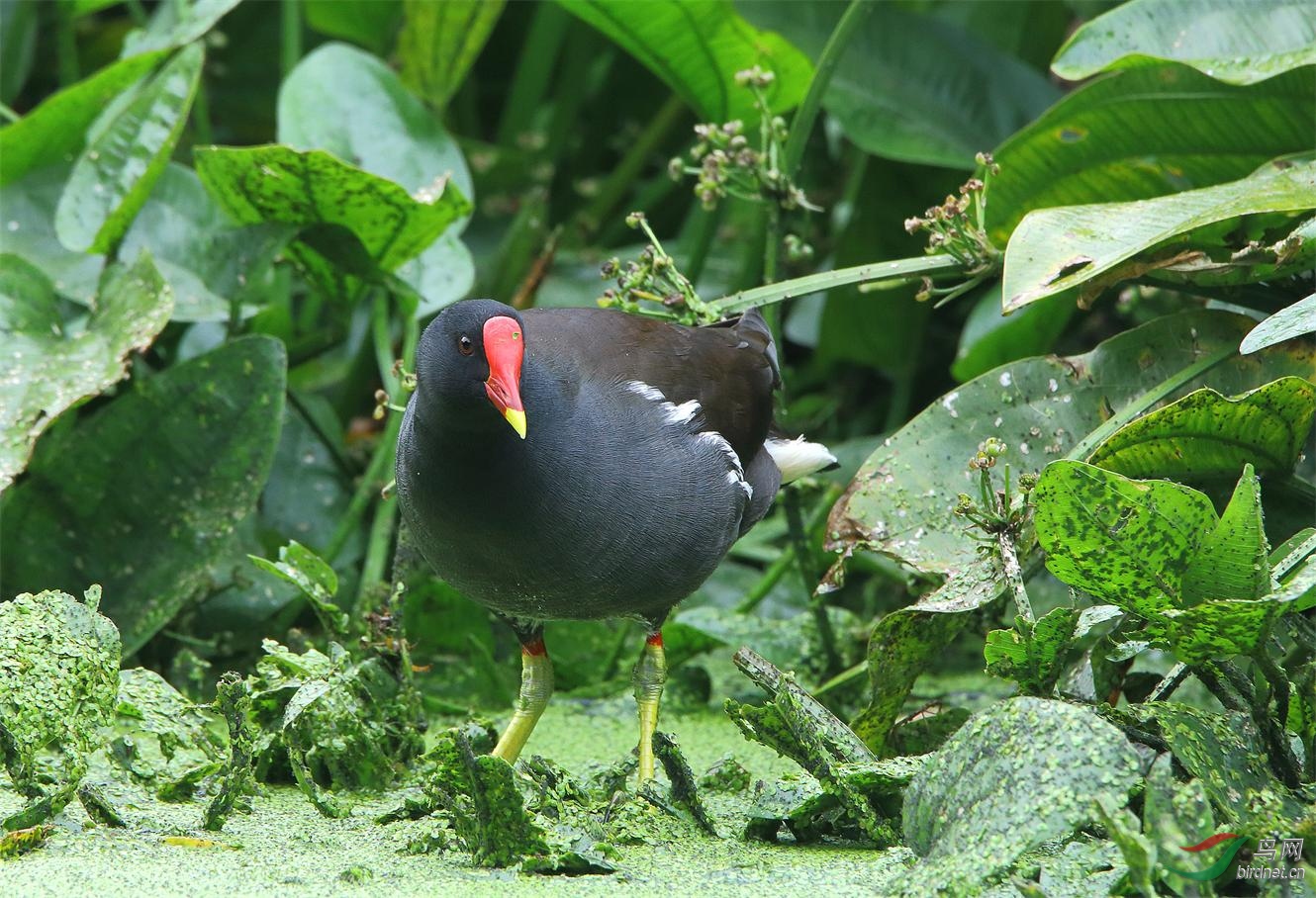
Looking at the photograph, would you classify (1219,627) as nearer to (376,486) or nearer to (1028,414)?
(1028,414)

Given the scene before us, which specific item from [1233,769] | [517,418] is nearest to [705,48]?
[517,418]

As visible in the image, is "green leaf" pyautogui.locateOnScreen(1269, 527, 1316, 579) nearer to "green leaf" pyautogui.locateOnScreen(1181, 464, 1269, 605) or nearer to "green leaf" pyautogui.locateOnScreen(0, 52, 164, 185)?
"green leaf" pyautogui.locateOnScreen(1181, 464, 1269, 605)

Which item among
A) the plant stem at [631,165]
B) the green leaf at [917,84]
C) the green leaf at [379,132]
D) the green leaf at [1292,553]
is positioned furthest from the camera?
the plant stem at [631,165]

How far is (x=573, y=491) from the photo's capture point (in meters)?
2.00

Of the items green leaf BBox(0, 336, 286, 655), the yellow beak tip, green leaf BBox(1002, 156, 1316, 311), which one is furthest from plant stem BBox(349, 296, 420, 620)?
green leaf BBox(1002, 156, 1316, 311)

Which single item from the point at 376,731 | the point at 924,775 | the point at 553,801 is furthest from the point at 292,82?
the point at 924,775

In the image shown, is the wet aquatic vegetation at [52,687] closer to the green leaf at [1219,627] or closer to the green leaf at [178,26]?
the green leaf at [1219,627]

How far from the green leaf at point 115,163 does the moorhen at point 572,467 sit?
3.24 feet

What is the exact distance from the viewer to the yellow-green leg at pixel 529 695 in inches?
92.3

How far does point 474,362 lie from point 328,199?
0.93 metres

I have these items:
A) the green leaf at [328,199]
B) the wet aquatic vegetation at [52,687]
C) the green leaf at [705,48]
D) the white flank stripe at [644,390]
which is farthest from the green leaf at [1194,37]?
Result: the wet aquatic vegetation at [52,687]

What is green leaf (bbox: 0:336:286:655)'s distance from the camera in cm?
260

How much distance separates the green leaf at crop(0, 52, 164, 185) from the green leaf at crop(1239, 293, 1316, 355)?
2.19m

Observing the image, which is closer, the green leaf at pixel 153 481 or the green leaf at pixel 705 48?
the green leaf at pixel 153 481
